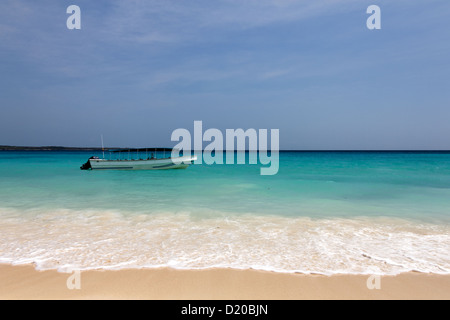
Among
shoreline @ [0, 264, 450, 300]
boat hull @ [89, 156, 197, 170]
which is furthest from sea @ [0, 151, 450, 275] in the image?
boat hull @ [89, 156, 197, 170]

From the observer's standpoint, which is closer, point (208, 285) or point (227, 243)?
point (208, 285)

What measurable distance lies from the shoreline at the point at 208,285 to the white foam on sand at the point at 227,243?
0.27 m

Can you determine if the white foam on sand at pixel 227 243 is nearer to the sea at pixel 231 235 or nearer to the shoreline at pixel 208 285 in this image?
the sea at pixel 231 235

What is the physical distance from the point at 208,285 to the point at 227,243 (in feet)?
6.55

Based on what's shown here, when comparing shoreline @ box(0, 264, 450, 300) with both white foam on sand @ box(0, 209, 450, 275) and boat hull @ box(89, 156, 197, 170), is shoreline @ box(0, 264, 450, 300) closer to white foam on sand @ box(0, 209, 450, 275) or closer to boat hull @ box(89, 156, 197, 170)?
white foam on sand @ box(0, 209, 450, 275)

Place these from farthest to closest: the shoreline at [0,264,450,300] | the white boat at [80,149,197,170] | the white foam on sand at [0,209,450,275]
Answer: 1. the white boat at [80,149,197,170]
2. the white foam on sand at [0,209,450,275]
3. the shoreline at [0,264,450,300]

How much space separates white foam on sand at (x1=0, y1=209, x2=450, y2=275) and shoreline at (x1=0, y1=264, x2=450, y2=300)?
0.27 metres

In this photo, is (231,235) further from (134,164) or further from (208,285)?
(134,164)

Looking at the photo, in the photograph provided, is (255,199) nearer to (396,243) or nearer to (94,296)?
(396,243)

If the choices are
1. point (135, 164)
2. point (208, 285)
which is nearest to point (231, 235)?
point (208, 285)

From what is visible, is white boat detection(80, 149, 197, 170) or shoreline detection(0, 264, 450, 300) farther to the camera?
white boat detection(80, 149, 197, 170)

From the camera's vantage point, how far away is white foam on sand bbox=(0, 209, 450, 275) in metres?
5.00

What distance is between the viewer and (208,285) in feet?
13.9
